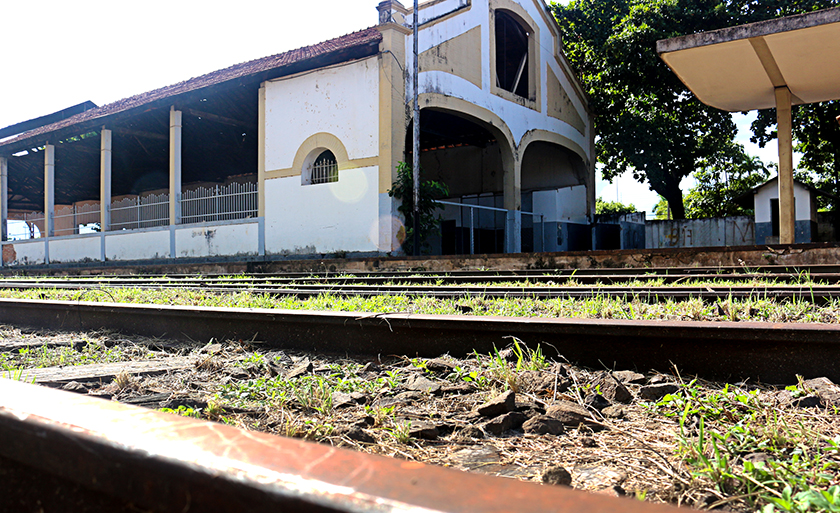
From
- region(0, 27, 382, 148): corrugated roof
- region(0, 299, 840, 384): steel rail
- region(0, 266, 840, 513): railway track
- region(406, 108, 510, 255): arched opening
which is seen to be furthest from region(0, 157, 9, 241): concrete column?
region(0, 266, 840, 513): railway track

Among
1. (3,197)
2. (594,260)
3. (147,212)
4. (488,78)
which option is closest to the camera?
(594,260)

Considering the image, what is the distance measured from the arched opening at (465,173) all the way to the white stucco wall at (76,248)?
1154cm

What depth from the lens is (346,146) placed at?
1559cm

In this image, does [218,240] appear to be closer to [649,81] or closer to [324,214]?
[324,214]

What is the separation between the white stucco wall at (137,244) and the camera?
62.1ft

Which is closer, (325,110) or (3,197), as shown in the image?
(325,110)

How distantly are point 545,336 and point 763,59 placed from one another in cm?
1008

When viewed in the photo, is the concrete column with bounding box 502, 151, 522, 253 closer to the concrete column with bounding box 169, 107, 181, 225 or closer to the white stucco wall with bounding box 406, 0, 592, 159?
the white stucco wall with bounding box 406, 0, 592, 159

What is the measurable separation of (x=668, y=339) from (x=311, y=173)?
14.9 meters

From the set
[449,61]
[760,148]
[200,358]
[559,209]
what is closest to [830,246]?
[200,358]

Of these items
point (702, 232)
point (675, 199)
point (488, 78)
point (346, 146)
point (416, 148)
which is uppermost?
point (488, 78)

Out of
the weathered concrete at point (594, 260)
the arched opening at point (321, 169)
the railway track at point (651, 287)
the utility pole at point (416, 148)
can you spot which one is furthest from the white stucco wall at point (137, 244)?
the railway track at point (651, 287)

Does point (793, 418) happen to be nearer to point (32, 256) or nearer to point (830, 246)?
point (830, 246)

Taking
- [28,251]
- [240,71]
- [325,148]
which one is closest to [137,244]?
[28,251]
